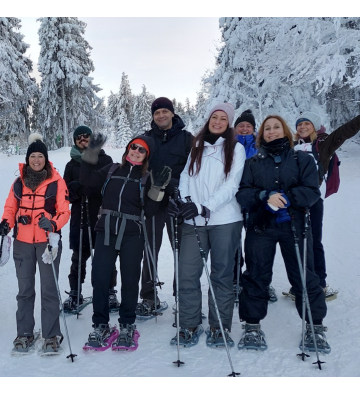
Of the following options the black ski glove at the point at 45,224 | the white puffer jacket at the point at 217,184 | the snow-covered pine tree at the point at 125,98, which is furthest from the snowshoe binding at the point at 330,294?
the snow-covered pine tree at the point at 125,98

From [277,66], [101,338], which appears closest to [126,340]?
[101,338]

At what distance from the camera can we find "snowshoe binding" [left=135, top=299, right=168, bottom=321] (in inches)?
179

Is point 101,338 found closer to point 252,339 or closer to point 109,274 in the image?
point 109,274

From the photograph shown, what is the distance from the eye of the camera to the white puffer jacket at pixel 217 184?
3859 millimetres

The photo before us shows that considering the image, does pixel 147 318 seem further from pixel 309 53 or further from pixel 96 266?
pixel 309 53

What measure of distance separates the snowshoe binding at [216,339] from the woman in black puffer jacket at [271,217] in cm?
14

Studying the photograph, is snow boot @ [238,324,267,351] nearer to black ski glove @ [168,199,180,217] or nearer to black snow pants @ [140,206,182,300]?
black snow pants @ [140,206,182,300]

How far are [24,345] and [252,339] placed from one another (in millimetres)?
2450

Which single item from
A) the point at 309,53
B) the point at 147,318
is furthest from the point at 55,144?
the point at 147,318

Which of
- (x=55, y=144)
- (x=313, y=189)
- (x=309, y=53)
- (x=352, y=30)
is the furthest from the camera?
(x=55, y=144)

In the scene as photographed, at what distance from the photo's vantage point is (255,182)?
3.85 m

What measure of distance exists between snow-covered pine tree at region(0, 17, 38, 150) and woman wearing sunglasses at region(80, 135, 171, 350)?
53.4ft

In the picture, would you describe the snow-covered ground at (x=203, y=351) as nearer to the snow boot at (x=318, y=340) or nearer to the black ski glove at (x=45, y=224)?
the snow boot at (x=318, y=340)

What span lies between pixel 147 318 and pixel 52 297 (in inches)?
49.4
